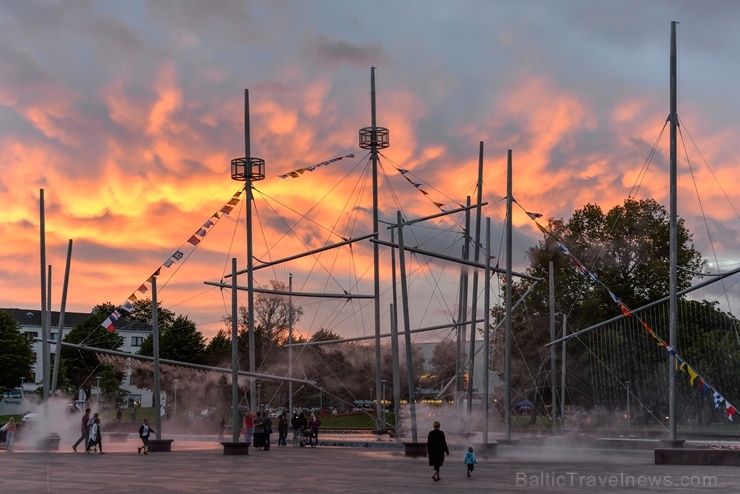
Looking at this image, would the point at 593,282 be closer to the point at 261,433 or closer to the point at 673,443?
the point at 261,433

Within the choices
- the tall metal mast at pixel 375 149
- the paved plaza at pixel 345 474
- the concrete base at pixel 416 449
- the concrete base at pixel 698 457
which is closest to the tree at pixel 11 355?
the tall metal mast at pixel 375 149

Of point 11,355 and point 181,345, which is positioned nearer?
point 11,355

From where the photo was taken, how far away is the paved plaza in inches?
861

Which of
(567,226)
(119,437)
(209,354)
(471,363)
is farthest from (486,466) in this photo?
(209,354)

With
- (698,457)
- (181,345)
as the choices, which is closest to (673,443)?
(698,457)

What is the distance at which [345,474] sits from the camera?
87.1 ft

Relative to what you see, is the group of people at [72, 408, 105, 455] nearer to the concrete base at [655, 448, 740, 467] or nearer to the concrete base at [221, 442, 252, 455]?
the concrete base at [221, 442, 252, 455]

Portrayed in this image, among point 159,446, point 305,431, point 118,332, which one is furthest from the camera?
point 118,332

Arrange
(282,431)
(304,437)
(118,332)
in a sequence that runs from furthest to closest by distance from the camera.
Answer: (118,332)
(282,431)
(304,437)

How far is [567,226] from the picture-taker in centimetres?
8356

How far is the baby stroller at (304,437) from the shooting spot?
45450 mm

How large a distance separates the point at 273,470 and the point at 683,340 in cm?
3637

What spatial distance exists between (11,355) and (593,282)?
188 feet

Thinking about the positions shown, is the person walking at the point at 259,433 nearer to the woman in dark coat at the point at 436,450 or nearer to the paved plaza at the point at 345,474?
the paved plaza at the point at 345,474
